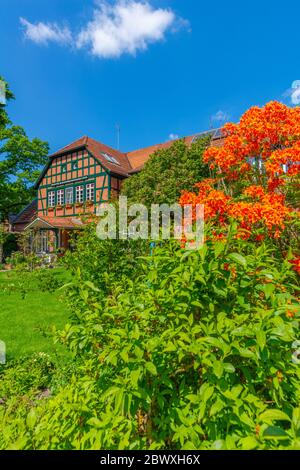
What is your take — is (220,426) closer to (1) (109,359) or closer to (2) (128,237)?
(1) (109,359)

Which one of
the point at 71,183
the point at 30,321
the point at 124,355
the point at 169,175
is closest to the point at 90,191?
the point at 71,183

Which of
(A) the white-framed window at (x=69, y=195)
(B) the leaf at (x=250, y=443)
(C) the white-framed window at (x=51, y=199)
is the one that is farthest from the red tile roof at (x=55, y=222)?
(B) the leaf at (x=250, y=443)

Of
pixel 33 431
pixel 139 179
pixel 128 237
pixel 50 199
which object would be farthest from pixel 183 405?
pixel 50 199

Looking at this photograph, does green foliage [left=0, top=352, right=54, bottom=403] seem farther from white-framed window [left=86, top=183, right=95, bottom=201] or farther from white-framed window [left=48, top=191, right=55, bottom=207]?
white-framed window [left=48, top=191, right=55, bottom=207]

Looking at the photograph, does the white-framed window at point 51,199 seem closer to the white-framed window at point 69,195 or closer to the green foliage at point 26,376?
the white-framed window at point 69,195

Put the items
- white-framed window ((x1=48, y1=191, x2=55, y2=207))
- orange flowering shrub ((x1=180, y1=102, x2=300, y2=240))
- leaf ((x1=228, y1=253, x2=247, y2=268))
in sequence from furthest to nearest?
white-framed window ((x1=48, y1=191, x2=55, y2=207)), orange flowering shrub ((x1=180, y1=102, x2=300, y2=240)), leaf ((x1=228, y1=253, x2=247, y2=268))

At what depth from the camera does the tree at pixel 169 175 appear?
14906 millimetres

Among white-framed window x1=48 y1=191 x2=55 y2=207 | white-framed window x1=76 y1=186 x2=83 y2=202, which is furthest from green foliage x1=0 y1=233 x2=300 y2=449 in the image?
white-framed window x1=48 y1=191 x2=55 y2=207

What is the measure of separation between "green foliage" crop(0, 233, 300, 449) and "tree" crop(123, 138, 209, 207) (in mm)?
12595

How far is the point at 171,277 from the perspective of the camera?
1.74m

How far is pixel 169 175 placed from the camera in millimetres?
15562

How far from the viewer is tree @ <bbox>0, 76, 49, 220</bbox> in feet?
79.1

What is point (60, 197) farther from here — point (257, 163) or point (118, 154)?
point (257, 163)

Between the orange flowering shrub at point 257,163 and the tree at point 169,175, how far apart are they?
9709 mm
